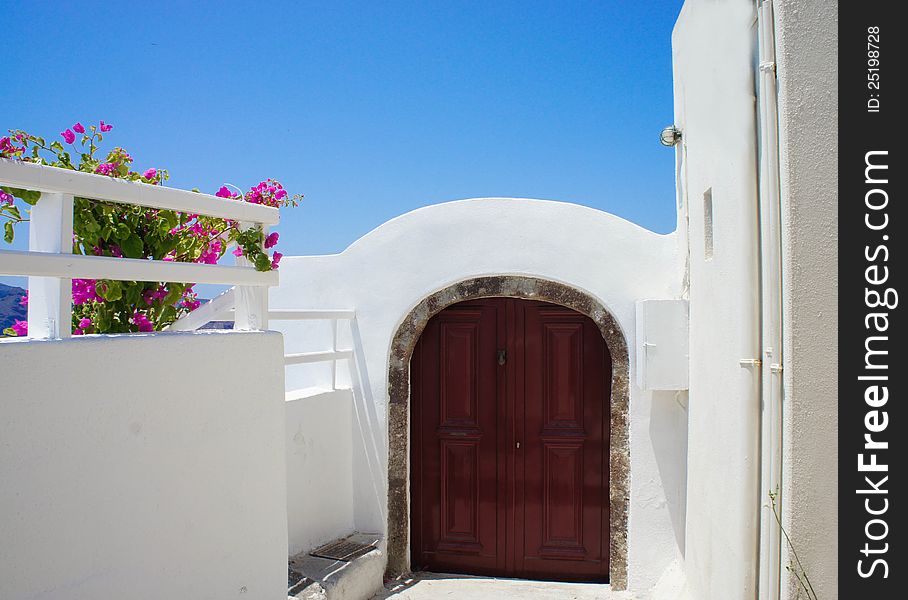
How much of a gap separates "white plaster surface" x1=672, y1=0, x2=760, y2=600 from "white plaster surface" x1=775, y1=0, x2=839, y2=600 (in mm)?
348

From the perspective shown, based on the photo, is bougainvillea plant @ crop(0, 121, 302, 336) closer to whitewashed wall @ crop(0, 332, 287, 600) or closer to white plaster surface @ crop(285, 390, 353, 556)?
whitewashed wall @ crop(0, 332, 287, 600)

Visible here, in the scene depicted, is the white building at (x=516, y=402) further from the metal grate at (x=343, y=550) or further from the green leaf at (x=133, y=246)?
the green leaf at (x=133, y=246)

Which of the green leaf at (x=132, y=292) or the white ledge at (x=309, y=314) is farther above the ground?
the green leaf at (x=132, y=292)

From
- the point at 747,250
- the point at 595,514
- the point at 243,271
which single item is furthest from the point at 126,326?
the point at 595,514

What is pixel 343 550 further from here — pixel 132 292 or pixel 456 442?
pixel 132 292

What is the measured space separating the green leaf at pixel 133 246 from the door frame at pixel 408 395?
9.91 ft

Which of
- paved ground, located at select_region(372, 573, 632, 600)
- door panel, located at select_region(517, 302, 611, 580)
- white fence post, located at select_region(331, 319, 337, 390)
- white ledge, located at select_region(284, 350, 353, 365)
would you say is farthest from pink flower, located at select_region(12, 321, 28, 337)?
door panel, located at select_region(517, 302, 611, 580)

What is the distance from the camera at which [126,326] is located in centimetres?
330

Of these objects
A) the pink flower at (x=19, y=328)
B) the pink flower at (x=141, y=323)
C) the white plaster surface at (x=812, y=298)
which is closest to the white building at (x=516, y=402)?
the white plaster surface at (x=812, y=298)

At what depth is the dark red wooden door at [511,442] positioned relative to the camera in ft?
19.8

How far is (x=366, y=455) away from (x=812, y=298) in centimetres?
427

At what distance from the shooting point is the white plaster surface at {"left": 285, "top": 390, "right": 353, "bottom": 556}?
5.36 m

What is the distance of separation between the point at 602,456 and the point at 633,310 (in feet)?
4.26

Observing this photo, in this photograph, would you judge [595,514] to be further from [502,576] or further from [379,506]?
[379,506]
